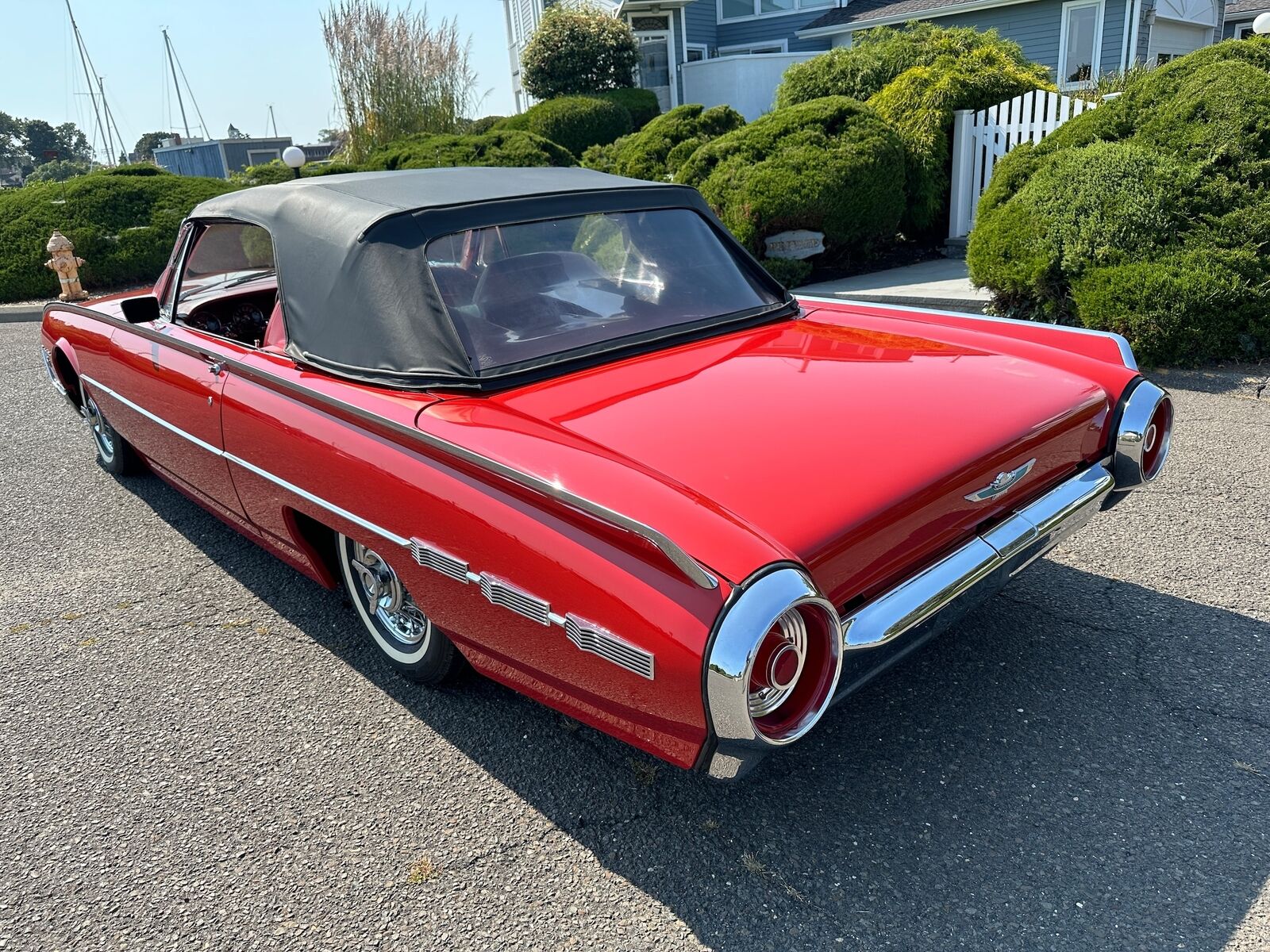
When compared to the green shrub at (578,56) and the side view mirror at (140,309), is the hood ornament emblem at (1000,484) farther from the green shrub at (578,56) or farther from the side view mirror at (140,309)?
the green shrub at (578,56)

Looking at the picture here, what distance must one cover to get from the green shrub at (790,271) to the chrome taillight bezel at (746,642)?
7.11m

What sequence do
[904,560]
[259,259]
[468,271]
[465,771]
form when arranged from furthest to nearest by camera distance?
[259,259]
[468,271]
[465,771]
[904,560]

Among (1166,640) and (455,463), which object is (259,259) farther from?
(1166,640)

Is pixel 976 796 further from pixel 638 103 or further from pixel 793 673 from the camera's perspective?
pixel 638 103

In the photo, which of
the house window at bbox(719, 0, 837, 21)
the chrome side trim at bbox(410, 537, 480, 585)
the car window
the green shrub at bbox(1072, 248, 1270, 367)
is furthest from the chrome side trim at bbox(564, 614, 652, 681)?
the house window at bbox(719, 0, 837, 21)

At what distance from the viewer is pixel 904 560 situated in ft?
7.03

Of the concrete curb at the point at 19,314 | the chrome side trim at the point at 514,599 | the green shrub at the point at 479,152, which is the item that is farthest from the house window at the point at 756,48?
the chrome side trim at the point at 514,599

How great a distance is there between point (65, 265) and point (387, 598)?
9.51m

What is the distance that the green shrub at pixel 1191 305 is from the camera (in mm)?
5527

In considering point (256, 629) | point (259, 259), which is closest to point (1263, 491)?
point (256, 629)

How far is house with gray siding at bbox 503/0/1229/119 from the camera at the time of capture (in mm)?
17344

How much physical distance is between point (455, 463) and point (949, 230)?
28.1 feet

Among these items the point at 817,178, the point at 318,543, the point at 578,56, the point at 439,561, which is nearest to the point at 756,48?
the point at 578,56

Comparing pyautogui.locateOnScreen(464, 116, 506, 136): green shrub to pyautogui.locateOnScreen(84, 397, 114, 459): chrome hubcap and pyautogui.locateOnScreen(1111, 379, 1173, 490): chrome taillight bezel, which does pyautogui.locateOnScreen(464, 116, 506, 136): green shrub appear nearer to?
pyautogui.locateOnScreen(84, 397, 114, 459): chrome hubcap
